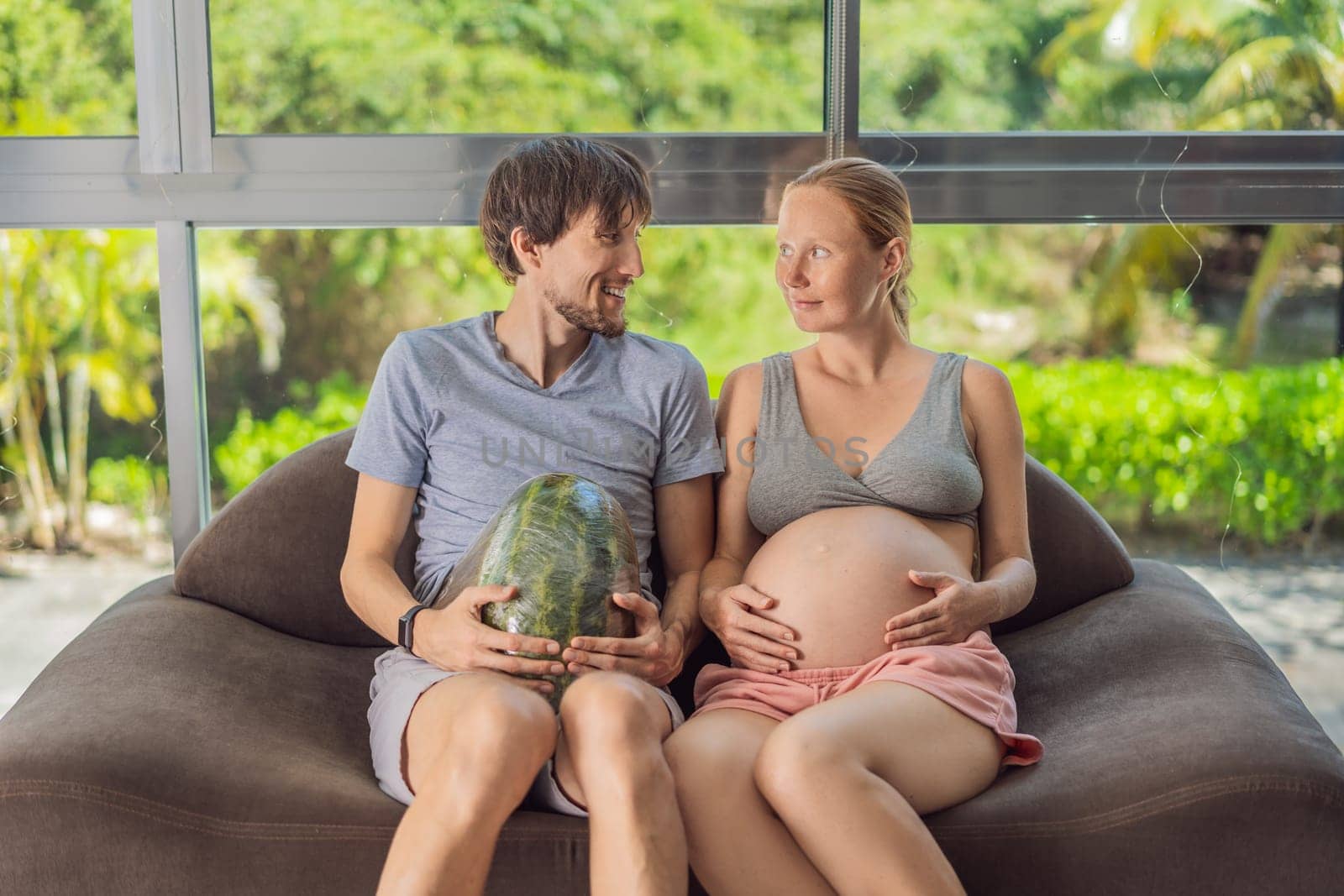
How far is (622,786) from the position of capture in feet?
5.00

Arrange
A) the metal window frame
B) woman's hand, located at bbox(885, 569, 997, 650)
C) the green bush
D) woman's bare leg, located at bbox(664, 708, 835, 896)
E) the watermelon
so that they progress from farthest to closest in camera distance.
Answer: the green bush → the metal window frame → woman's hand, located at bbox(885, 569, 997, 650) → the watermelon → woman's bare leg, located at bbox(664, 708, 835, 896)

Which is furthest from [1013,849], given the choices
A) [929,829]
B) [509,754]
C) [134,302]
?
[134,302]

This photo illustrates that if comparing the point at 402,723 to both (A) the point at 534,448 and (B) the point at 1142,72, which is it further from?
(B) the point at 1142,72

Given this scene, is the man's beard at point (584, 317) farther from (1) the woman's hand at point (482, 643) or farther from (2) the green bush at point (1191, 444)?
(2) the green bush at point (1191, 444)


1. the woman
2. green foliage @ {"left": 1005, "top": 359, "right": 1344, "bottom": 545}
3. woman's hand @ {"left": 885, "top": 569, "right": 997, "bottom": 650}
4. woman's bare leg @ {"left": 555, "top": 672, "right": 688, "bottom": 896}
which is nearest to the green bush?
green foliage @ {"left": 1005, "top": 359, "right": 1344, "bottom": 545}

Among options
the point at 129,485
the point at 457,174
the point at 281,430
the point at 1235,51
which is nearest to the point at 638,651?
the point at 457,174

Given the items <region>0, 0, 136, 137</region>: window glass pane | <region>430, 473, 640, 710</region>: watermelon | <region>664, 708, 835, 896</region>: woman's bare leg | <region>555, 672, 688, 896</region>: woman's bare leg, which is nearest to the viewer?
<region>555, 672, 688, 896</region>: woman's bare leg

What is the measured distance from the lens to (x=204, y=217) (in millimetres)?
2643

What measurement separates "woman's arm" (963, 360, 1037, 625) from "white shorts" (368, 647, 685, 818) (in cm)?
64

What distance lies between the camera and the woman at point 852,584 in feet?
5.21

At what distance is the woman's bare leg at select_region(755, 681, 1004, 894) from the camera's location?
152 cm

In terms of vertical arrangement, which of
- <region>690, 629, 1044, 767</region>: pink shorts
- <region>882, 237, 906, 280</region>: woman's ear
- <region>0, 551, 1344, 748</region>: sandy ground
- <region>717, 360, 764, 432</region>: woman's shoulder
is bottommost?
<region>0, 551, 1344, 748</region>: sandy ground

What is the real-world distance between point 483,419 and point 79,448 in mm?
1512

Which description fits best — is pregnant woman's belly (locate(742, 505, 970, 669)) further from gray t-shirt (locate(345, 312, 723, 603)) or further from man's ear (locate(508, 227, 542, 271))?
man's ear (locate(508, 227, 542, 271))
